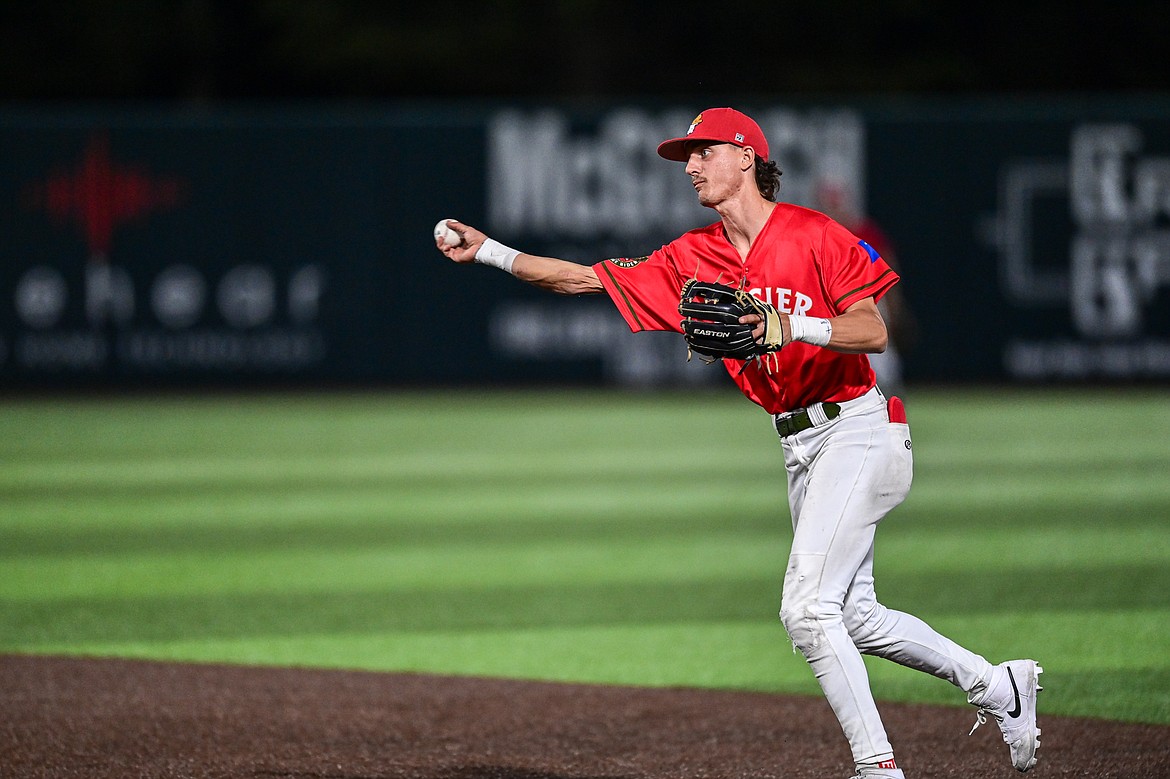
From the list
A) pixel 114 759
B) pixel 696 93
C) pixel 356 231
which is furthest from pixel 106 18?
pixel 114 759

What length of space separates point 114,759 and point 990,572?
16.6 feet

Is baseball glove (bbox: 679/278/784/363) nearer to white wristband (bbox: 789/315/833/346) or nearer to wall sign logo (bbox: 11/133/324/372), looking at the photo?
white wristband (bbox: 789/315/833/346)

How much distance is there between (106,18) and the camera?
101 ft

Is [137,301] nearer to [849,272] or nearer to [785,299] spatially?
[785,299]

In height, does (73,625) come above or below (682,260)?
below

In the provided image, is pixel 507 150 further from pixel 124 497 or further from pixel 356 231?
pixel 124 497

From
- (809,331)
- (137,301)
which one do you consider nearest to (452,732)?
(809,331)

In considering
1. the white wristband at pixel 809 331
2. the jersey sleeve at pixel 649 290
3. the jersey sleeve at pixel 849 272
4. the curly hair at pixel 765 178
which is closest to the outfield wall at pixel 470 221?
the jersey sleeve at pixel 649 290

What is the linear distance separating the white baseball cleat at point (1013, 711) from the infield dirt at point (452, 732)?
27 cm

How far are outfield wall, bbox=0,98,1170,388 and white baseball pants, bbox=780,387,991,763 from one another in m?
14.5

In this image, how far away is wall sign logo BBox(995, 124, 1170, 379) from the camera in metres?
19.0

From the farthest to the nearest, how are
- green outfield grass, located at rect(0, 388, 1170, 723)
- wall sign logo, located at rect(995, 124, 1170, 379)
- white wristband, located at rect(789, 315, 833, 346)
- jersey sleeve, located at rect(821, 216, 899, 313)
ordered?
wall sign logo, located at rect(995, 124, 1170, 379), green outfield grass, located at rect(0, 388, 1170, 723), jersey sleeve, located at rect(821, 216, 899, 313), white wristband, located at rect(789, 315, 833, 346)

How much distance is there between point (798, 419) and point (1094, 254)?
15704mm

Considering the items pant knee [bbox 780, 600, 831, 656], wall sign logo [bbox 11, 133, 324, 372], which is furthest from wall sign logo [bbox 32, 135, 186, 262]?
pant knee [bbox 780, 600, 831, 656]
